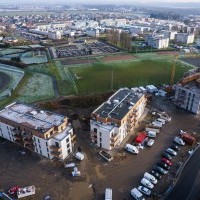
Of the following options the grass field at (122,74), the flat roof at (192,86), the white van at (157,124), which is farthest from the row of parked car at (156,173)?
the grass field at (122,74)

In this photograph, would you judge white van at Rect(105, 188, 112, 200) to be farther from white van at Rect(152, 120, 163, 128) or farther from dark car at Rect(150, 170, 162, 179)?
white van at Rect(152, 120, 163, 128)

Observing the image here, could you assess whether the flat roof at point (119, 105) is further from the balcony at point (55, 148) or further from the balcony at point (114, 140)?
the balcony at point (55, 148)

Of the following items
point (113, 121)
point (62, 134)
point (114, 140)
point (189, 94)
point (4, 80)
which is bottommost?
point (4, 80)

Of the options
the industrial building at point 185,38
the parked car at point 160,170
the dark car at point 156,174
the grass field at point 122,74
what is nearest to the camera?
the dark car at point 156,174

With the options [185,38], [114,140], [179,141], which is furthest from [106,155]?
[185,38]

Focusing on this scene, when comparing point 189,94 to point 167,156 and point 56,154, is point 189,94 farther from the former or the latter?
point 56,154
